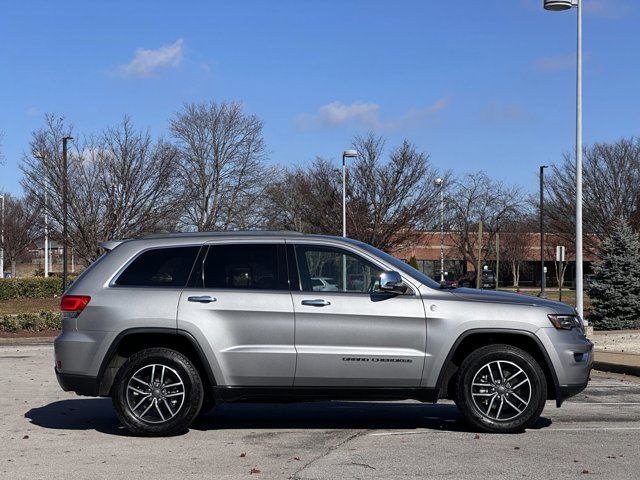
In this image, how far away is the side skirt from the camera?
26.9ft

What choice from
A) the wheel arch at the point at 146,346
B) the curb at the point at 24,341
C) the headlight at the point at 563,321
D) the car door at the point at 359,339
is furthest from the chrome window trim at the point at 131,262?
the curb at the point at 24,341

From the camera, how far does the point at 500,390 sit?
8281 millimetres

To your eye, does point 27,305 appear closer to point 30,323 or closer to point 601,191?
point 30,323

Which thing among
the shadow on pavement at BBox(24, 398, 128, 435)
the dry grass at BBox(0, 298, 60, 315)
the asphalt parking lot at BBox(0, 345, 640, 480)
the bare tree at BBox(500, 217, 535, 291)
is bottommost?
the dry grass at BBox(0, 298, 60, 315)

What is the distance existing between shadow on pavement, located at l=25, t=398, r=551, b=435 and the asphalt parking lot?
11 mm

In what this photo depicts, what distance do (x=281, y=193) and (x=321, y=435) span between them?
40.2 metres

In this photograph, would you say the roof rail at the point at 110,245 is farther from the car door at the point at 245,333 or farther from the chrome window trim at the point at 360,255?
the chrome window trim at the point at 360,255

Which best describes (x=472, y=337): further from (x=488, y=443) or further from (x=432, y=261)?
(x=432, y=261)

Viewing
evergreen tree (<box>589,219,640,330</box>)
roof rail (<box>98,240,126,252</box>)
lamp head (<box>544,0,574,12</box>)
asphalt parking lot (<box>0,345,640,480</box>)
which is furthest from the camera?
evergreen tree (<box>589,219,640,330</box>)

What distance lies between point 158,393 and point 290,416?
185 centimetres

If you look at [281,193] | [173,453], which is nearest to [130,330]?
[173,453]

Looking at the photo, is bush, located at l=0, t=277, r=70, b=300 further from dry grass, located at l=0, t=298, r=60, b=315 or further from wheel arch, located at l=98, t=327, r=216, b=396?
wheel arch, located at l=98, t=327, r=216, b=396

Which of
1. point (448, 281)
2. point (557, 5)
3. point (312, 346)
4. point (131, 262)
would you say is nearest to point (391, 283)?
point (312, 346)

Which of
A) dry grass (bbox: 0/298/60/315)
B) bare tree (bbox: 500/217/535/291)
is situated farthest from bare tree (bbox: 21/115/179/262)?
bare tree (bbox: 500/217/535/291)
